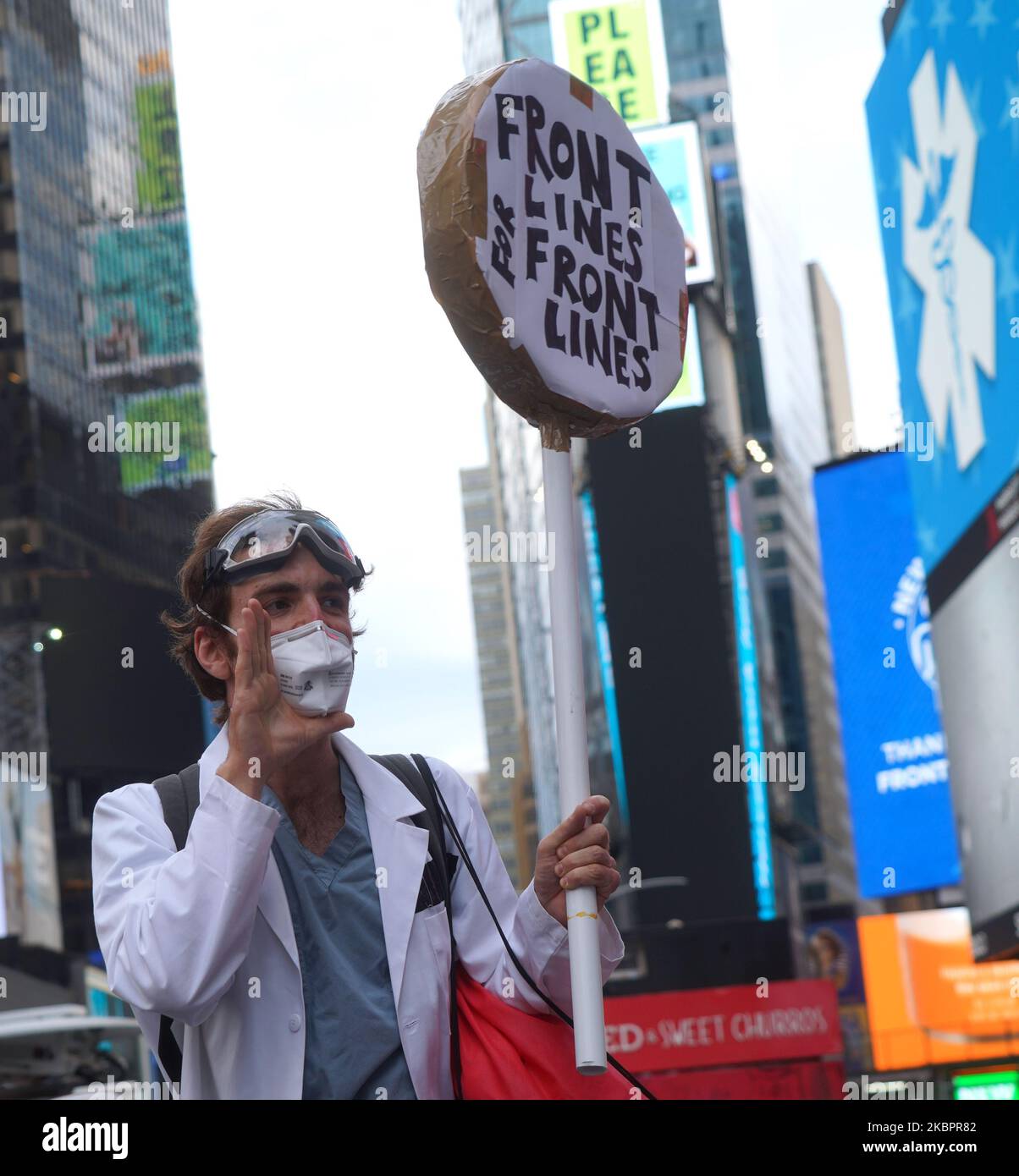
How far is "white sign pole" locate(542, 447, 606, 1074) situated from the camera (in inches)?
106

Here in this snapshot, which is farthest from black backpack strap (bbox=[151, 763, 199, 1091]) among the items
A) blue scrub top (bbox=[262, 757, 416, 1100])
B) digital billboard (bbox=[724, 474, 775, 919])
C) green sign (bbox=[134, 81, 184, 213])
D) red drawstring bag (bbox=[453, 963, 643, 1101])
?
green sign (bbox=[134, 81, 184, 213])

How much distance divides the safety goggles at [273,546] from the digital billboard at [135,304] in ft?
177

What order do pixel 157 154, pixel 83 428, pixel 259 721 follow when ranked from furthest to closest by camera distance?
pixel 157 154 < pixel 83 428 < pixel 259 721

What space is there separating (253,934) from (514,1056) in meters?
0.52

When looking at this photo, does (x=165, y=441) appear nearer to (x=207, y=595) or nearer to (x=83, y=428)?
(x=83, y=428)

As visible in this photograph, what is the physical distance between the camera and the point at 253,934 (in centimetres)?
277

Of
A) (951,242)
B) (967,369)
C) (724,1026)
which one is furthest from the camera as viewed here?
(724,1026)

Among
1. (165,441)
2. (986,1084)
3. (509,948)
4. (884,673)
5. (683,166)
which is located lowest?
(986,1084)

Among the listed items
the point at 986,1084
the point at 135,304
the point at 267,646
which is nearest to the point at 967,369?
the point at 986,1084

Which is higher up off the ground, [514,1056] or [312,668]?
[312,668]

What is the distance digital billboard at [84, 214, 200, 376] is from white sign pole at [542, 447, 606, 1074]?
54.3 metres

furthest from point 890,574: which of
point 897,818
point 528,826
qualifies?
point 528,826
